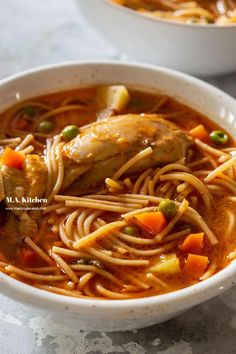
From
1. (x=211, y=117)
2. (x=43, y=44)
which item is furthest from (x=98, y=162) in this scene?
(x=43, y=44)

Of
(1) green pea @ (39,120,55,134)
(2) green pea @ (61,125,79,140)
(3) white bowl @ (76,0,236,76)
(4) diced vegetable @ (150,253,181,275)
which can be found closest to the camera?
(4) diced vegetable @ (150,253,181,275)

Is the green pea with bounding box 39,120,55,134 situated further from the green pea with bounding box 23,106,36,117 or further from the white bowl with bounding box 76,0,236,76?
the white bowl with bounding box 76,0,236,76

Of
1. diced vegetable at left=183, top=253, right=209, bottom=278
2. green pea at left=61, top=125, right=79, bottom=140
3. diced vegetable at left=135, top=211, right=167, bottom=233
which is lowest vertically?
diced vegetable at left=183, top=253, right=209, bottom=278

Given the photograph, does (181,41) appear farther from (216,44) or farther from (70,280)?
(70,280)

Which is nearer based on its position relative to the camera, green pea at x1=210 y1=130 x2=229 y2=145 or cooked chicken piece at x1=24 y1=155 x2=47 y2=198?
cooked chicken piece at x1=24 y1=155 x2=47 y2=198

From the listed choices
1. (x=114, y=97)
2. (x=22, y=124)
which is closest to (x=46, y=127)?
(x=22, y=124)

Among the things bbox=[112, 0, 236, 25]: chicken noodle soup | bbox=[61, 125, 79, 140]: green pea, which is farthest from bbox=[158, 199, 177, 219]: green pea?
bbox=[112, 0, 236, 25]: chicken noodle soup
